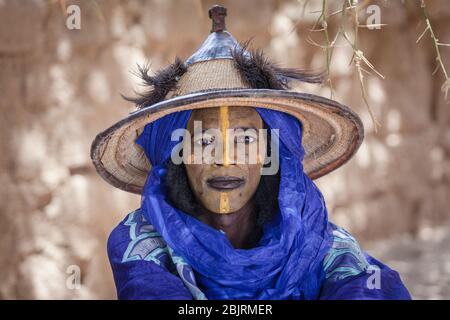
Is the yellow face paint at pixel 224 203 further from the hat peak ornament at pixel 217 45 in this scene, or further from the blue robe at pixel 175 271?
the hat peak ornament at pixel 217 45

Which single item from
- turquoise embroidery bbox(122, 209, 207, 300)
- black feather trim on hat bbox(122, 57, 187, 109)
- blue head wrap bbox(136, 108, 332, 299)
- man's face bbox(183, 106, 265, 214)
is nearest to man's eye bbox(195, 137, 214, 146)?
man's face bbox(183, 106, 265, 214)

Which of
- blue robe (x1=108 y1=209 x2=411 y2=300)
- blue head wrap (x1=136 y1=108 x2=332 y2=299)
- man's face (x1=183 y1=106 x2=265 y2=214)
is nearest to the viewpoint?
blue robe (x1=108 y1=209 x2=411 y2=300)

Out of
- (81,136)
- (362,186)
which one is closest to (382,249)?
(362,186)

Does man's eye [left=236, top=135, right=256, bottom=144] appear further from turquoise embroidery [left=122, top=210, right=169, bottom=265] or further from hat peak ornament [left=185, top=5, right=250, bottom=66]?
turquoise embroidery [left=122, top=210, right=169, bottom=265]

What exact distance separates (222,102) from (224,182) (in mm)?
275

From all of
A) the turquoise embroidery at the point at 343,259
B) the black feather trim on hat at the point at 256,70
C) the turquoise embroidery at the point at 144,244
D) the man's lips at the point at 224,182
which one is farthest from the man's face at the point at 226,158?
the turquoise embroidery at the point at 343,259

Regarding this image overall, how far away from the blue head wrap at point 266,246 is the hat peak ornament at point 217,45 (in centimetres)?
22

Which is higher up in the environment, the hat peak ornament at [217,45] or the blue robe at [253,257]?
the hat peak ornament at [217,45]

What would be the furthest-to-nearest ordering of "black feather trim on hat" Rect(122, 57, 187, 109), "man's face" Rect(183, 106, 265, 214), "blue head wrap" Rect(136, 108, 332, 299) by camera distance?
"black feather trim on hat" Rect(122, 57, 187, 109), "man's face" Rect(183, 106, 265, 214), "blue head wrap" Rect(136, 108, 332, 299)

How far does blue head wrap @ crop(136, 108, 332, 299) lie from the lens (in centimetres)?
233

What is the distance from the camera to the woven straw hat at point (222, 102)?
2.34m
